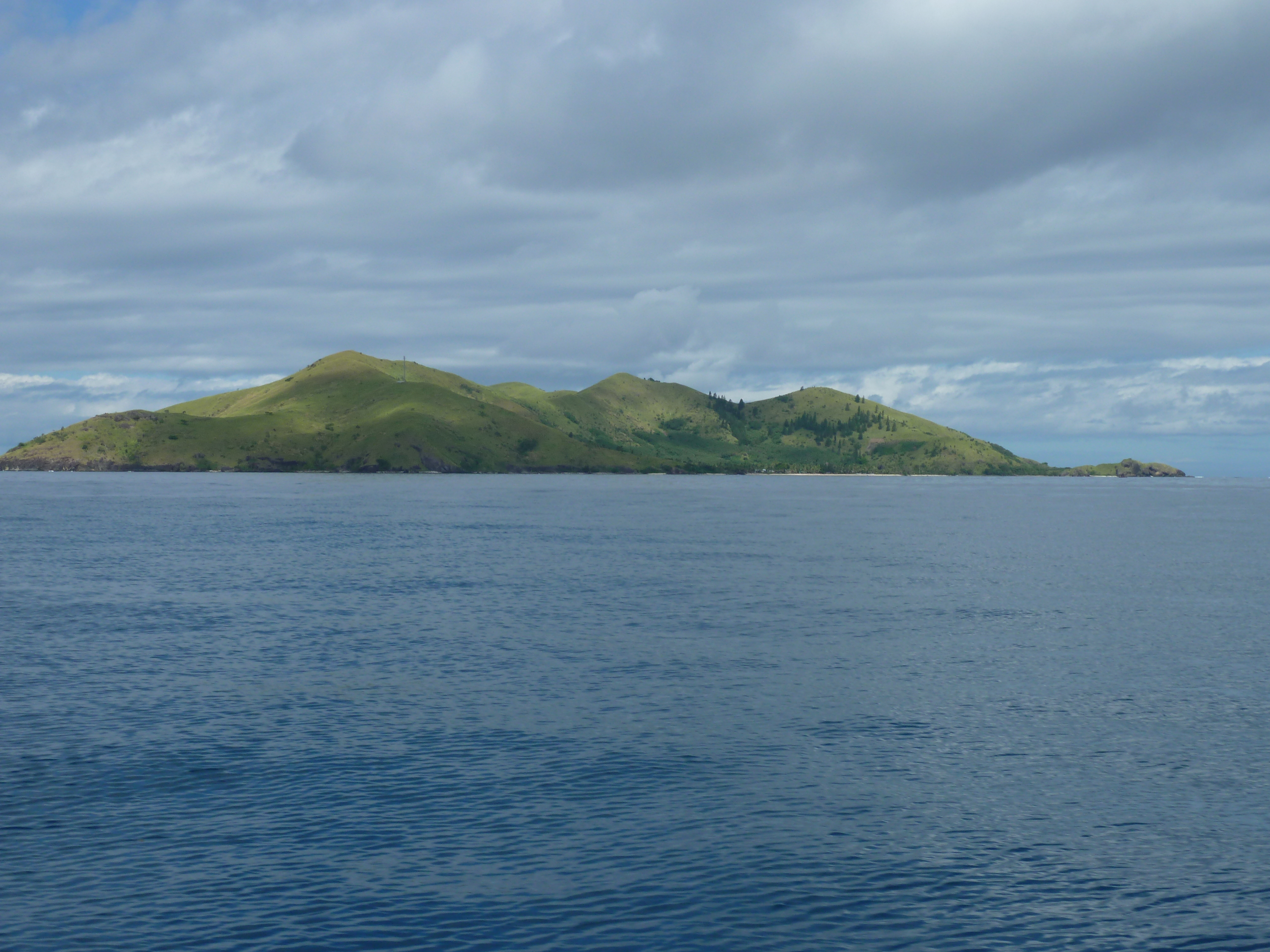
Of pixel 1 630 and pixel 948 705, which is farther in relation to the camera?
pixel 1 630

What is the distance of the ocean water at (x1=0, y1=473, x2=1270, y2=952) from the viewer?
24344 mm

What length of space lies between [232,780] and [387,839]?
26.3 ft

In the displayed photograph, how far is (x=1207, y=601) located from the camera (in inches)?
3177

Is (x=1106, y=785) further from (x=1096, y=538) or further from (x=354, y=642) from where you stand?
(x=1096, y=538)

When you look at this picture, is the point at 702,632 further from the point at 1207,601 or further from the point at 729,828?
the point at 1207,601

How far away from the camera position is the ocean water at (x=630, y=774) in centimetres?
2434

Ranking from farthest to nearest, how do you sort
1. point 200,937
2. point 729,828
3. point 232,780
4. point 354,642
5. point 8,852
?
point 354,642
point 232,780
point 729,828
point 8,852
point 200,937

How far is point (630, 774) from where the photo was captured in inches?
1369

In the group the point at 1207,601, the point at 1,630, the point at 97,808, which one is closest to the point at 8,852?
the point at 97,808

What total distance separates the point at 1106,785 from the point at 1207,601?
55272 millimetres

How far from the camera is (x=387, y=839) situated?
28.8 meters

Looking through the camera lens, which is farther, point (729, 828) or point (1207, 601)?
point (1207, 601)

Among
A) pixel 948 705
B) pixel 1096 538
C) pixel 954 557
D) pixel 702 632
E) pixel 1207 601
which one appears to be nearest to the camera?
pixel 948 705

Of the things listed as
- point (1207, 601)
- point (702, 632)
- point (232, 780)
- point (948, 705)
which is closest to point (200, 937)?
point (232, 780)
